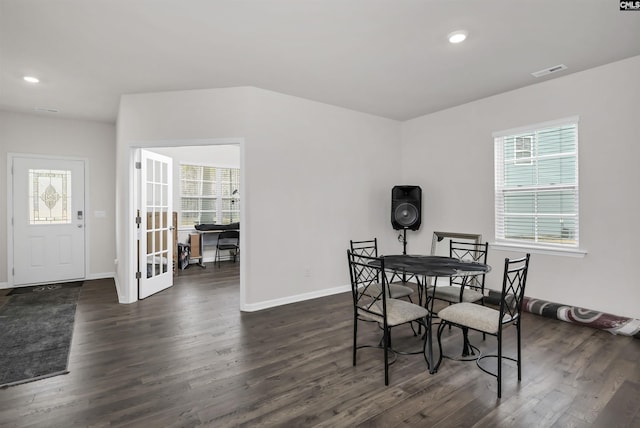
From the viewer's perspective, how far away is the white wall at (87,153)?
4773 mm

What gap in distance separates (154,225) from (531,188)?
5.07 meters

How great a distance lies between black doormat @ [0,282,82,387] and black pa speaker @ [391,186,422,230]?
411 centimetres

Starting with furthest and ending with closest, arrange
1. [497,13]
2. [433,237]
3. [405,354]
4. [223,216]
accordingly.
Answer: [223,216], [433,237], [405,354], [497,13]

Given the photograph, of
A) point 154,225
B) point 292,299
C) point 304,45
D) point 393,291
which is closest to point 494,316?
point 393,291

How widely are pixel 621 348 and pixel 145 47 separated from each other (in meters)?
5.02

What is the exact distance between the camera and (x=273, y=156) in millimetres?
3951

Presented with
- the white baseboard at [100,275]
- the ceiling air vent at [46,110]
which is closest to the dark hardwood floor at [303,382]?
the white baseboard at [100,275]

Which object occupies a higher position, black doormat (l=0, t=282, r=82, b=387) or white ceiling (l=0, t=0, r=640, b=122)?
white ceiling (l=0, t=0, r=640, b=122)

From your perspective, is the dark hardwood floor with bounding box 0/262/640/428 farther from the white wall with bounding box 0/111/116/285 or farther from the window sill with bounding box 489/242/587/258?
the white wall with bounding box 0/111/116/285

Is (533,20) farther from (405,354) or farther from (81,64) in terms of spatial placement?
(81,64)

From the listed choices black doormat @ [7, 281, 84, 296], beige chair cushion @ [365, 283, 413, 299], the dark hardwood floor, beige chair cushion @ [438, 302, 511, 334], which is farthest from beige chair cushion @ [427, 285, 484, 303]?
black doormat @ [7, 281, 84, 296]

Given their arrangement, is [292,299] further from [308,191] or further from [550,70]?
A: [550,70]

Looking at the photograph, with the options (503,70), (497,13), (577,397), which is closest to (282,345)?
(577,397)

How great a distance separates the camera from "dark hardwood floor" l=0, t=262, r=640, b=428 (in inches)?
73.0
